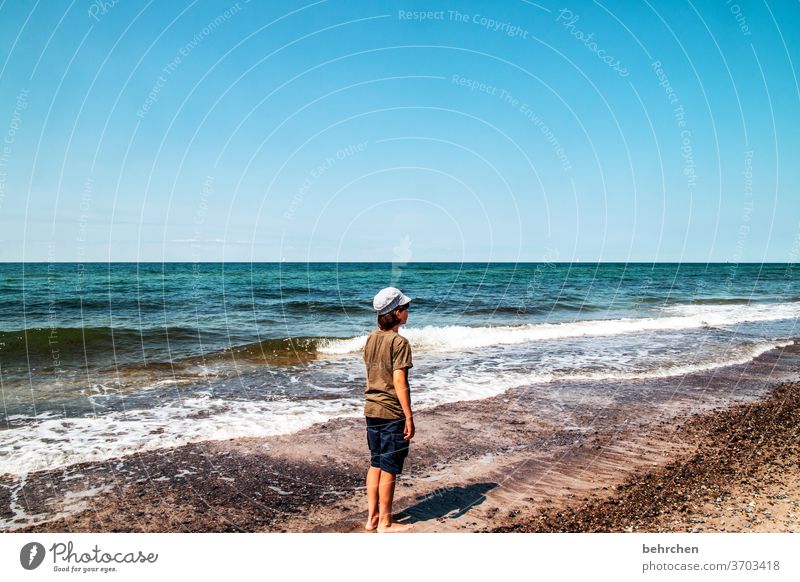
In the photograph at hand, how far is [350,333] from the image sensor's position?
21.2m

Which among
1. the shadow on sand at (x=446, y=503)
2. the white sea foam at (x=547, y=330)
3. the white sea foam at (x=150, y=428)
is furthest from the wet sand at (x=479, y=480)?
the white sea foam at (x=547, y=330)

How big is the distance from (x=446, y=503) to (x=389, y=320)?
237cm

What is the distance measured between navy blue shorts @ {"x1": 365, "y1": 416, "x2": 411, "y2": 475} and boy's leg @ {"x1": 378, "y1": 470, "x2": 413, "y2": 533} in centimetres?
10

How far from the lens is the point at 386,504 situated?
15.9 feet

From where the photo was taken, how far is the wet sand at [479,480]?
523 centimetres

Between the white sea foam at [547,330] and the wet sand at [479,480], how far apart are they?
30.3 ft

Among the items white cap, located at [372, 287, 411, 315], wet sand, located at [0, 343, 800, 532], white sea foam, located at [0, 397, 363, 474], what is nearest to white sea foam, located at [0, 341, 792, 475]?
white sea foam, located at [0, 397, 363, 474]

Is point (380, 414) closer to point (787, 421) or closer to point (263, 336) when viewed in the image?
point (787, 421)

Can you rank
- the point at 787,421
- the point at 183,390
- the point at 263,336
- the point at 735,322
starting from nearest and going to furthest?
the point at 787,421, the point at 183,390, the point at 263,336, the point at 735,322

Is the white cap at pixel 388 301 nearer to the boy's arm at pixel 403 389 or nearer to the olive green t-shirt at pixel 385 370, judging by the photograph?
the olive green t-shirt at pixel 385 370

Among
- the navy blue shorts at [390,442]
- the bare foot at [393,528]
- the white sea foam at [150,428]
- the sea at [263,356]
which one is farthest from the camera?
the sea at [263,356]

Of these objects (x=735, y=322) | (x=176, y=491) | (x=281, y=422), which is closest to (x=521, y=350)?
(x=281, y=422)

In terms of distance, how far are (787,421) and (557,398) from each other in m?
3.90

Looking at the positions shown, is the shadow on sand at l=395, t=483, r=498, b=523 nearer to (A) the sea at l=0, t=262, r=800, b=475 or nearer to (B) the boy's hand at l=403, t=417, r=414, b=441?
(B) the boy's hand at l=403, t=417, r=414, b=441
